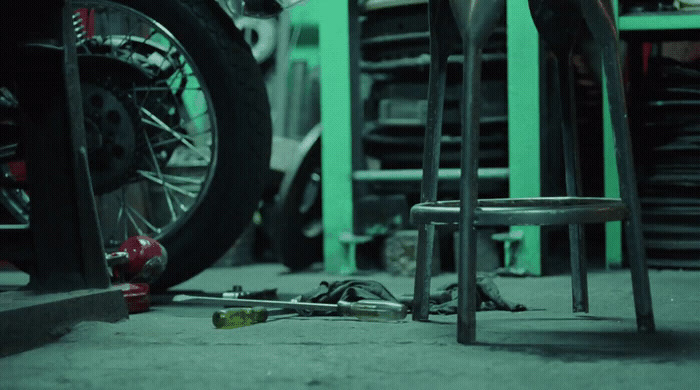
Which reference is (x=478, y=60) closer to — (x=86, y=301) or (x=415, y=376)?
(x=415, y=376)

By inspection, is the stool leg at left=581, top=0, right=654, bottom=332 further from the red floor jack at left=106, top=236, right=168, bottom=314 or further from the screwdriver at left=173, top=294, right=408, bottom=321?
the red floor jack at left=106, top=236, right=168, bottom=314

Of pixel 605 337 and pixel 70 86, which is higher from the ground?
pixel 70 86

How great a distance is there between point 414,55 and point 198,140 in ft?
5.10

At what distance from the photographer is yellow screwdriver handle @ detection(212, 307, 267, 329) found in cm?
184

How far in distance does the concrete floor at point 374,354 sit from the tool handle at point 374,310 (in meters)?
0.02

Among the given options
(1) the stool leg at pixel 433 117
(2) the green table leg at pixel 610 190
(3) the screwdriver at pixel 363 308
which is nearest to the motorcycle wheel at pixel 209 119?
(3) the screwdriver at pixel 363 308

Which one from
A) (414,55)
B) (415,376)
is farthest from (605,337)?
(414,55)

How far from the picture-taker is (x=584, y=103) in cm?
358

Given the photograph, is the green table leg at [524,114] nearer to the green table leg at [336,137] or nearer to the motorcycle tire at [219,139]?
the green table leg at [336,137]

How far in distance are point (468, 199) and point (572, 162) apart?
1.81ft

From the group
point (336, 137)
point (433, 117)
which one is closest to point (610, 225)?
point (336, 137)

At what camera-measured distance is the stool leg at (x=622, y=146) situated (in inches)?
65.0

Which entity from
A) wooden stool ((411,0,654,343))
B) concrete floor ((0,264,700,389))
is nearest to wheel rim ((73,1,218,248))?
concrete floor ((0,264,700,389))

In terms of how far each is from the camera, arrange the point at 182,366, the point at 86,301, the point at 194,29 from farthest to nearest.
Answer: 1. the point at 194,29
2. the point at 86,301
3. the point at 182,366
